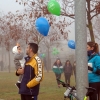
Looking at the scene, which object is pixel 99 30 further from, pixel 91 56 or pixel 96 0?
pixel 91 56

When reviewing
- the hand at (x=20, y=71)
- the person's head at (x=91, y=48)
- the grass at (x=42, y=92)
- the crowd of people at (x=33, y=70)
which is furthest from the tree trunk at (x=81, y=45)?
the grass at (x=42, y=92)

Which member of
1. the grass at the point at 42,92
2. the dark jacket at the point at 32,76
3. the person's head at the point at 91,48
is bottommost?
the grass at the point at 42,92

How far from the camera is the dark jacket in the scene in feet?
21.3

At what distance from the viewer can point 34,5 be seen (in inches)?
472

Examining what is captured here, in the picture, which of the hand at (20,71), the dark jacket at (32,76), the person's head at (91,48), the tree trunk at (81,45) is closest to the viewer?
the tree trunk at (81,45)

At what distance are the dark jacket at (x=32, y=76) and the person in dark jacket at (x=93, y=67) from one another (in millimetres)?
1046

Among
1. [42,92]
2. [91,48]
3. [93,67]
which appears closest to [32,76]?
[93,67]

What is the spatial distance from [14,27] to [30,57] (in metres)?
15.1

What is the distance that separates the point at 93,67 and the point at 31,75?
127 cm

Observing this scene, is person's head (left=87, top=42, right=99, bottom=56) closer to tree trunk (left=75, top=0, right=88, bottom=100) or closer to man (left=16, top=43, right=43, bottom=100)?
tree trunk (left=75, top=0, right=88, bottom=100)

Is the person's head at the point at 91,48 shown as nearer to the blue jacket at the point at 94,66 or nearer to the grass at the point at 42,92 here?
the blue jacket at the point at 94,66

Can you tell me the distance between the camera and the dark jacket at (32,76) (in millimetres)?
6496

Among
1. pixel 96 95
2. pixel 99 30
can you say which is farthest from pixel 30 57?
pixel 99 30

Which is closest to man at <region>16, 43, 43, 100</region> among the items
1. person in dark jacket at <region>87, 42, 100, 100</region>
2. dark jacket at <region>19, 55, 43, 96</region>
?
dark jacket at <region>19, 55, 43, 96</region>
